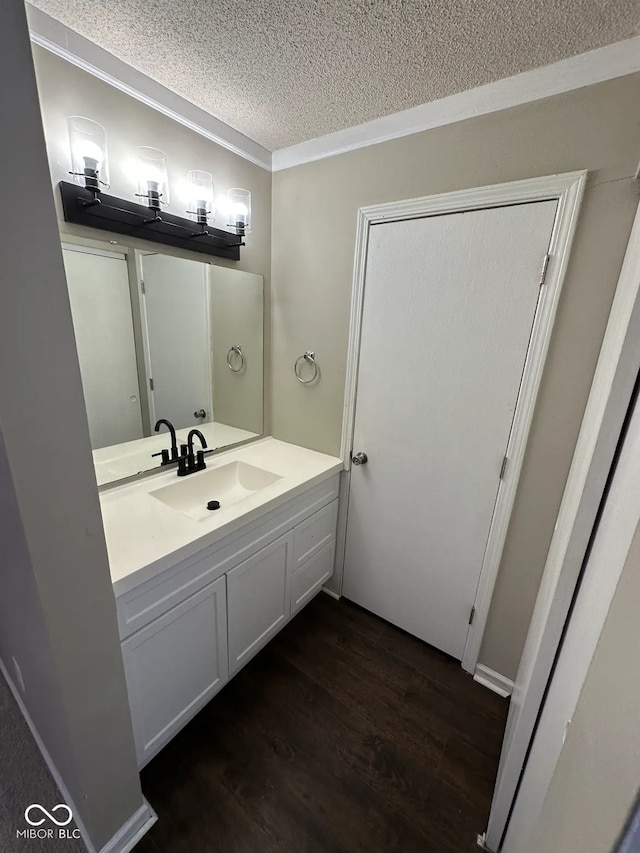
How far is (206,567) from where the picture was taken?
1.24 metres

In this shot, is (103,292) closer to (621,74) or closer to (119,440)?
(119,440)

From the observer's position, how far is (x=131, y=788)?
1.06m

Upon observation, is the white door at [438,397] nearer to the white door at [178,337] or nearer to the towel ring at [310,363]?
the towel ring at [310,363]

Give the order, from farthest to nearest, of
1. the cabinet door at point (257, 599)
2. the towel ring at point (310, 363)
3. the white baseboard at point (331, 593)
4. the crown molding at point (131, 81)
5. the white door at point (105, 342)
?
the white baseboard at point (331, 593) → the towel ring at point (310, 363) → the cabinet door at point (257, 599) → the white door at point (105, 342) → the crown molding at point (131, 81)

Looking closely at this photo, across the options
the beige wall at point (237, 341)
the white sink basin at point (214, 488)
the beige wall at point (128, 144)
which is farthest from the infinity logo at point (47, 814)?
the beige wall at point (128, 144)

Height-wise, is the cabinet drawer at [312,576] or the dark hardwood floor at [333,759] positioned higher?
the cabinet drawer at [312,576]

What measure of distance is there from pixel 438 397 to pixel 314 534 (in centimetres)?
95

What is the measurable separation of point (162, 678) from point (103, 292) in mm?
1448

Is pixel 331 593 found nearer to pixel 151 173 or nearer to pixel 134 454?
pixel 134 454

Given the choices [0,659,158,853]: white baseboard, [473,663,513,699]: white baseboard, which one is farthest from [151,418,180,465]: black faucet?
[473,663,513,699]: white baseboard

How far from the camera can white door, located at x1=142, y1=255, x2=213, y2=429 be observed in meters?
1.54

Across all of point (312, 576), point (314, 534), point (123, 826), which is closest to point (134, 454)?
point (314, 534)

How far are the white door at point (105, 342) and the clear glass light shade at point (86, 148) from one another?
0.26m

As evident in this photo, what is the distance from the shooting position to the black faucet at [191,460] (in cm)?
166
